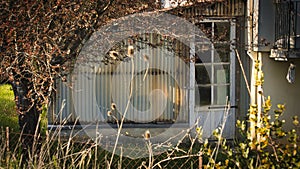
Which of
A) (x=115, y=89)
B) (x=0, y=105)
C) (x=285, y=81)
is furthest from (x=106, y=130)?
(x=285, y=81)

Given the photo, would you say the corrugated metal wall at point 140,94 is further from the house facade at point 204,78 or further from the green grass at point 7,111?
the green grass at point 7,111

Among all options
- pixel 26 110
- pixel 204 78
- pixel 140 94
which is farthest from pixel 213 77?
pixel 26 110

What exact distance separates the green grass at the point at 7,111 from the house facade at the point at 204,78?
80 centimetres

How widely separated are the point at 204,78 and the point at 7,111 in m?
4.44

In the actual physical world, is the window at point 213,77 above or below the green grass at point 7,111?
above

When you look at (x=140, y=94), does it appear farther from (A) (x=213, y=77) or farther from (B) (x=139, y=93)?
(A) (x=213, y=77)

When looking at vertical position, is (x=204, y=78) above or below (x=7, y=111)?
above

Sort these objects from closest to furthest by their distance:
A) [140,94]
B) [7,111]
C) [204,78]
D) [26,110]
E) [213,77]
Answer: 1. [26,110]
2. [213,77]
3. [204,78]
4. [7,111]
5. [140,94]

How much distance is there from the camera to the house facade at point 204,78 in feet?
32.9

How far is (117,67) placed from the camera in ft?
42.1

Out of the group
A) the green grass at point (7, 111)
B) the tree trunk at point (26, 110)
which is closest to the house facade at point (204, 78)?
the green grass at point (7, 111)

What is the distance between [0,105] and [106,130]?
3061 mm

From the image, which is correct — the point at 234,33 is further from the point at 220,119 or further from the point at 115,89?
the point at 115,89

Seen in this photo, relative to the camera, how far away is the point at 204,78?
1209 centimetres
